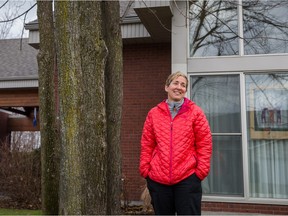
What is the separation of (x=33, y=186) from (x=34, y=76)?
4937 mm

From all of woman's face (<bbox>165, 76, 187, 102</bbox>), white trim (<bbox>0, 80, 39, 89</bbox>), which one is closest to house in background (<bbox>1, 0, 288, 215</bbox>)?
woman's face (<bbox>165, 76, 187, 102</bbox>)

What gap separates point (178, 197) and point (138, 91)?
20.3ft

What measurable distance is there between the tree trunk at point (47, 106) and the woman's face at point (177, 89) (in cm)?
247

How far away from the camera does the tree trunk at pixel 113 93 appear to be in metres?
4.32

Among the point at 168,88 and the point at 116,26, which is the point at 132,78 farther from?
the point at 168,88

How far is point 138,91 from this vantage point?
9.20 m

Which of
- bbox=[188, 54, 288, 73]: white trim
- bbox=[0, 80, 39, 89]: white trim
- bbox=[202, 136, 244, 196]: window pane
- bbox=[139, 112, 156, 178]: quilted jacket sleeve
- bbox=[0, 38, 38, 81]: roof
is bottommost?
bbox=[202, 136, 244, 196]: window pane

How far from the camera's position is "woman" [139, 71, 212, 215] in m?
3.13

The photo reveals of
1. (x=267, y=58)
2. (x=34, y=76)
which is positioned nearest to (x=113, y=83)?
(x=267, y=58)

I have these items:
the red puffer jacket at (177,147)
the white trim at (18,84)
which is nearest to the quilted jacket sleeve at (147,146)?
the red puffer jacket at (177,147)

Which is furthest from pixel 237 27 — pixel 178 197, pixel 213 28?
pixel 178 197

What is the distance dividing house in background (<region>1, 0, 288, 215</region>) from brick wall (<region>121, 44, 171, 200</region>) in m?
1.88

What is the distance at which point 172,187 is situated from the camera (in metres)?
3.19

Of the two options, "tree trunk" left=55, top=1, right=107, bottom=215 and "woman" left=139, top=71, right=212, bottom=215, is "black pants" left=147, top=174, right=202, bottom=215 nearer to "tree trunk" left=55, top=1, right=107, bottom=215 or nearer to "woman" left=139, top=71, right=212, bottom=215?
"woman" left=139, top=71, right=212, bottom=215
